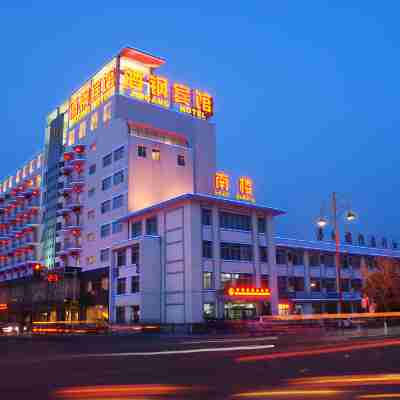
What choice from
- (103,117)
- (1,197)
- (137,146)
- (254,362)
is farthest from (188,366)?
(1,197)

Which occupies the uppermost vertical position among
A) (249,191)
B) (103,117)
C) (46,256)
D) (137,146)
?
(103,117)

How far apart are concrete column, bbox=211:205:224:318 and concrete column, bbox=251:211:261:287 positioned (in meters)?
5.44

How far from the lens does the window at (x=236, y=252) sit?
59.2m

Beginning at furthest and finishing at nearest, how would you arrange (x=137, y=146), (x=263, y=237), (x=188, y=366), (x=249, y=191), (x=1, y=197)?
(x=1, y=197)
(x=249, y=191)
(x=137, y=146)
(x=263, y=237)
(x=188, y=366)

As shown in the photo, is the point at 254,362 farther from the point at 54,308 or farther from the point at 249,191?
the point at 54,308

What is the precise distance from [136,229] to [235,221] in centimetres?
1311

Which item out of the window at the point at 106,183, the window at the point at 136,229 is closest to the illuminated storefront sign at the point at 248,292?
the window at the point at 136,229

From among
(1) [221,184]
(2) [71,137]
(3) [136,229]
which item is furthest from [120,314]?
(2) [71,137]

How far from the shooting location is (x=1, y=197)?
113 m

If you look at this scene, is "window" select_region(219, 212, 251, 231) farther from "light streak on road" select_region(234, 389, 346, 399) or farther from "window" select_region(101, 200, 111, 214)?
"light streak on road" select_region(234, 389, 346, 399)

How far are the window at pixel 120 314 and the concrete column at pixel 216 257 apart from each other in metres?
12.4

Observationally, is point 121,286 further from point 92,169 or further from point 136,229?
point 92,169

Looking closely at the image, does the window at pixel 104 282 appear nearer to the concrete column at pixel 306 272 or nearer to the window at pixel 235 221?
the window at pixel 235 221

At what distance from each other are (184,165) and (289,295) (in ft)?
80.4
